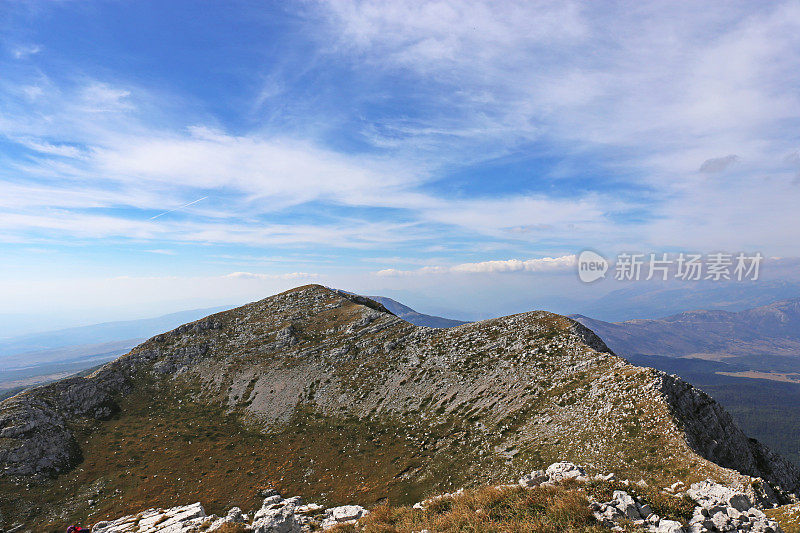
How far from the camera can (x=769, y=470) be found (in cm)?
4272

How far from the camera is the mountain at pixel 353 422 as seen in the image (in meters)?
41.2

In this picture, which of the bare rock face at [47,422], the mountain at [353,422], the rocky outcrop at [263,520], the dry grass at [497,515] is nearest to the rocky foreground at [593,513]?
the rocky outcrop at [263,520]

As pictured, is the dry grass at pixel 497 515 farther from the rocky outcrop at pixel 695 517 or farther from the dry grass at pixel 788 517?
the dry grass at pixel 788 517

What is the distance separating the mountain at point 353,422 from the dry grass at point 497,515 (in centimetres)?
1844

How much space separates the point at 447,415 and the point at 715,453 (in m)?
33.0

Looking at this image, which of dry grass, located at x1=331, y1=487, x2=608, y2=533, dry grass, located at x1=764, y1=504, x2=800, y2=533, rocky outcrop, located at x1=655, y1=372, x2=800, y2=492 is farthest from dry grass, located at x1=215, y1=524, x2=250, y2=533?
rocky outcrop, located at x1=655, y1=372, x2=800, y2=492

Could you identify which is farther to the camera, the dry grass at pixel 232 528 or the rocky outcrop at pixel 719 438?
the rocky outcrop at pixel 719 438

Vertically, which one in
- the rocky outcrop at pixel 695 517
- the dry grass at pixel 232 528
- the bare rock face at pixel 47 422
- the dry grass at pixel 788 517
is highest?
the rocky outcrop at pixel 695 517

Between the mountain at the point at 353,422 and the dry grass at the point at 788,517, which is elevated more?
the dry grass at the point at 788,517

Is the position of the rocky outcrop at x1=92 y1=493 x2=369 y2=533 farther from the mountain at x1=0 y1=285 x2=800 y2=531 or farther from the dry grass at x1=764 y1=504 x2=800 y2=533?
the dry grass at x1=764 y1=504 x2=800 y2=533

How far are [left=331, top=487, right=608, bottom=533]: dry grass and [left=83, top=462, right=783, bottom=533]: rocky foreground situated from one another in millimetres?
789

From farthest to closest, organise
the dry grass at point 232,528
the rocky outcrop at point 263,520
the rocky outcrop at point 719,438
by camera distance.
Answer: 1. the rocky outcrop at point 719,438
2. the dry grass at point 232,528
3. the rocky outcrop at point 263,520

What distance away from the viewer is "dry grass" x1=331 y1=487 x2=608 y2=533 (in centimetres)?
1712

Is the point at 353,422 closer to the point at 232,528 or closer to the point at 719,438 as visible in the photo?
the point at 232,528
